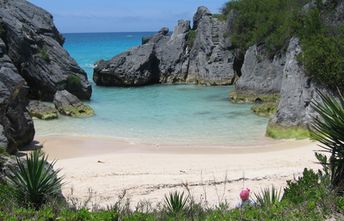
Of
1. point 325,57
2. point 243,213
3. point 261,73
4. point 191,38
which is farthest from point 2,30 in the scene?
point 243,213

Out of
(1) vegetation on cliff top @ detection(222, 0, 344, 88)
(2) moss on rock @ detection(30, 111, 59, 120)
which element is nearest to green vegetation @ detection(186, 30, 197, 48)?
(1) vegetation on cliff top @ detection(222, 0, 344, 88)

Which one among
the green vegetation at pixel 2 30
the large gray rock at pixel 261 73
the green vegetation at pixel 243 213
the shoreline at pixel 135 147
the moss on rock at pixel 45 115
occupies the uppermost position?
the green vegetation at pixel 2 30

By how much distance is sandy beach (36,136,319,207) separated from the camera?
13.1 meters

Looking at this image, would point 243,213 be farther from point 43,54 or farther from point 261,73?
point 43,54

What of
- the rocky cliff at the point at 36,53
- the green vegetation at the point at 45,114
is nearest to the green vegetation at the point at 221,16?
the rocky cliff at the point at 36,53

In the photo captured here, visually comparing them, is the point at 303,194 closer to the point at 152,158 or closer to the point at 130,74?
the point at 152,158

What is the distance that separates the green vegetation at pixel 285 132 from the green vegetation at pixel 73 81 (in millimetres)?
18079

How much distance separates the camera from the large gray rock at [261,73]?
1379 inches

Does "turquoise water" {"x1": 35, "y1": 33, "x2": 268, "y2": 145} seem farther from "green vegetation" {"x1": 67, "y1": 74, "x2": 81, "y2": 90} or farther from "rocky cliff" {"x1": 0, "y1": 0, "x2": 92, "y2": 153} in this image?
"rocky cliff" {"x1": 0, "y1": 0, "x2": 92, "y2": 153}

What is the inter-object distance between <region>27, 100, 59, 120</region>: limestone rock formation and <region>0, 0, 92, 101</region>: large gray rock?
4.63 m

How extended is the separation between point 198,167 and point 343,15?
1280 centimetres

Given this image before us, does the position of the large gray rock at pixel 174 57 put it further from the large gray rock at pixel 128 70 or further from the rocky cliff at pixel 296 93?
the rocky cliff at pixel 296 93

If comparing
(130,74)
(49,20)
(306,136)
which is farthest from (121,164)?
(130,74)

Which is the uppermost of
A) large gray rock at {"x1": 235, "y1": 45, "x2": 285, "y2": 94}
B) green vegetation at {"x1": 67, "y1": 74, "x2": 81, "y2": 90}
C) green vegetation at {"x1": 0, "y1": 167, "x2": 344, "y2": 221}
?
large gray rock at {"x1": 235, "y1": 45, "x2": 285, "y2": 94}
